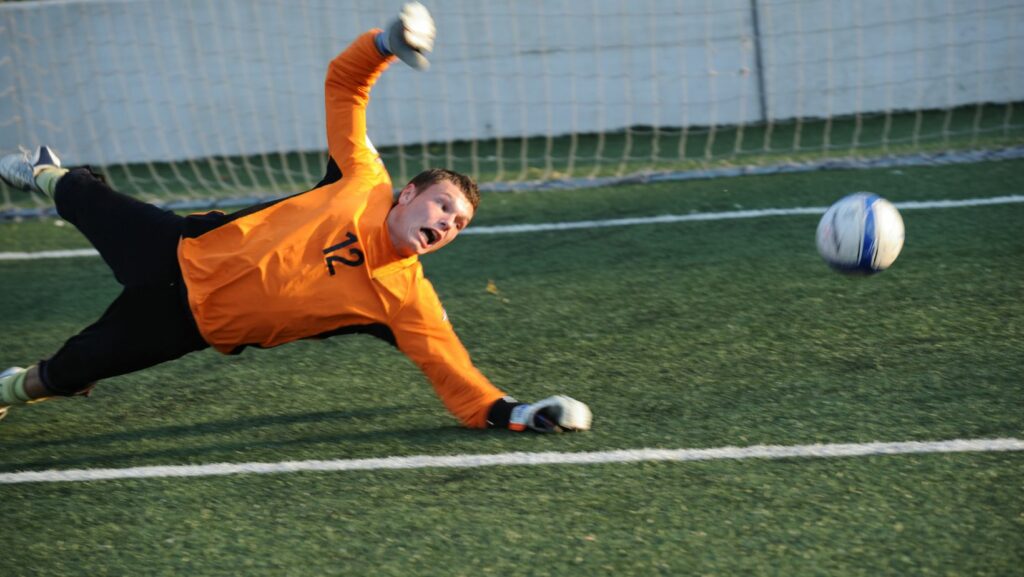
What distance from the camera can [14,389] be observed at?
4098mm

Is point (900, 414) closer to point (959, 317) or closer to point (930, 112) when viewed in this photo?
point (959, 317)

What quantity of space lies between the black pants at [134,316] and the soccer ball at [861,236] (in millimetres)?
2495

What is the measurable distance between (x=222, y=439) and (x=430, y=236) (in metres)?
1.10

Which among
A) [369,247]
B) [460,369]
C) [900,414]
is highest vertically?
[369,247]

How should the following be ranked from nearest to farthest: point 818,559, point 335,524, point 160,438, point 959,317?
point 818,559 < point 335,524 < point 160,438 < point 959,317

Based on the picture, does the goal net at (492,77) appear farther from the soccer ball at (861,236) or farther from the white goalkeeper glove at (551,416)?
the white goalkeeper glove at (551,416)

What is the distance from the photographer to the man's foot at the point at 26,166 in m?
→ 4.46

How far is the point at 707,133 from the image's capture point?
891 centimetres

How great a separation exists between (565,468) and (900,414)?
121 cm

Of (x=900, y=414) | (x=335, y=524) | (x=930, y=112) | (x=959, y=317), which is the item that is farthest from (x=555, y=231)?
(x=930, y=112)

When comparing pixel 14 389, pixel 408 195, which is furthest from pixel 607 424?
pixel 14 389

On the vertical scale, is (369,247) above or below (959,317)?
above

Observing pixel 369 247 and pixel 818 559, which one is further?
pixel 369 247

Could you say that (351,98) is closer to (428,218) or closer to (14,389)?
(428,218)
